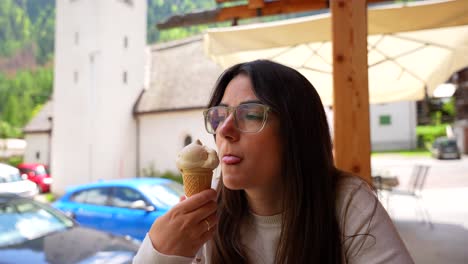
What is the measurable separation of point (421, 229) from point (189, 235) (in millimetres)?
6865

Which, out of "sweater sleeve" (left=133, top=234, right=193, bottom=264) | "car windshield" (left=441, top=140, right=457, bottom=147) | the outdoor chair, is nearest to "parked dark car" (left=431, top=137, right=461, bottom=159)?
"car windshield" (left=441, top=140, right=457, bottom=147)

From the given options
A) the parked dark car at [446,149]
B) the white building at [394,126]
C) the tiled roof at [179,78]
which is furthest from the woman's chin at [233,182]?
the white building at [394,126]

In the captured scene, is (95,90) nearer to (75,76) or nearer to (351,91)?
(75,76)

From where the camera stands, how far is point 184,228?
4.16ft

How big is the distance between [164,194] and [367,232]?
20.7ft

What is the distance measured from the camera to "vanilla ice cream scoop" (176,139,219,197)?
145 centimetres

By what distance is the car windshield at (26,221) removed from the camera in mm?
4832

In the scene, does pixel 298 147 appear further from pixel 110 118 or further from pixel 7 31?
pixel 7 31

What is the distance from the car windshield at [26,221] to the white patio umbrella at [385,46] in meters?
3.36

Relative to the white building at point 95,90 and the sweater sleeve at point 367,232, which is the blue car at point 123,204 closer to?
the sweater sleeve at point 367,232

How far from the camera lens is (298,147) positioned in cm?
141

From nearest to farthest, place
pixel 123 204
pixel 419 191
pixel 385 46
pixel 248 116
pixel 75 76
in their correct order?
pixel 248 116 < pixel 385 46 < pixel 123 204 < pixel 419 191 < pixel 75 76

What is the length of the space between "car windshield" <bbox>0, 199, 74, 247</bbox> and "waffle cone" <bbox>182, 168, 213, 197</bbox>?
4224mm

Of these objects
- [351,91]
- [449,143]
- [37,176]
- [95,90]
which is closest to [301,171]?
[351,91]
